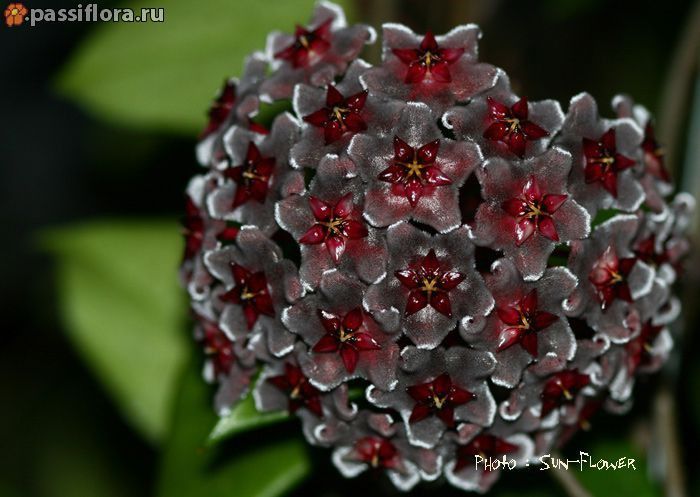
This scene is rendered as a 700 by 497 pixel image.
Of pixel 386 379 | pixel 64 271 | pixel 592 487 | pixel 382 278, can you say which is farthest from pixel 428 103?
pixel 64 271

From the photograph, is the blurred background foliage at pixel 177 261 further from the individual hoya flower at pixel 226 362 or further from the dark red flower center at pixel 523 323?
the dark red flower center at pixel 523 323

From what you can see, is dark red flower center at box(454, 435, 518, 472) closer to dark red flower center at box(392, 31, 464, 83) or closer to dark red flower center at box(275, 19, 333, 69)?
dark red flower center at box(392, 31, 464, 83)

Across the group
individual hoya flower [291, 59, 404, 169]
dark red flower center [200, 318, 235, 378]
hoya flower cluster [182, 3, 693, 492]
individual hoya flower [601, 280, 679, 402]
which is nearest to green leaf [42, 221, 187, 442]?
dark red flower center [200, 318, 235, 378]

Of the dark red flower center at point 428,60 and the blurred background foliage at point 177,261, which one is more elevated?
the dark red flower center at point 428,60

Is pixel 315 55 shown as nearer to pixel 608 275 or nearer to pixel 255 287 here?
pixel 255 287

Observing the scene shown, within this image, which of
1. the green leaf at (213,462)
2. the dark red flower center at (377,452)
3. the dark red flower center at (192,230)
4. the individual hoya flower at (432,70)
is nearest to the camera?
the individual hoya flower at (432,70)

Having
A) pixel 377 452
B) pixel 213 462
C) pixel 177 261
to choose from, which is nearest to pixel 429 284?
pixel 377 452

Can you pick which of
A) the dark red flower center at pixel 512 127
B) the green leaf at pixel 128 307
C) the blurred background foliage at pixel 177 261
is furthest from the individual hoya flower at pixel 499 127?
the green leaf at pixel 128 307

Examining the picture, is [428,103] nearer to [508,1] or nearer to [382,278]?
[382,278]
